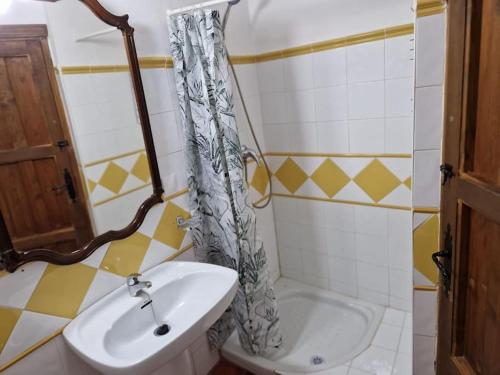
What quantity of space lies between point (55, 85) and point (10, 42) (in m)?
0.17

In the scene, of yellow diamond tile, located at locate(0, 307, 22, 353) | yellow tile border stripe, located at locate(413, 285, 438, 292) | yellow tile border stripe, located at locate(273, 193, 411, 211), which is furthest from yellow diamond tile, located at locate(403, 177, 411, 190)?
yellow diamond tile, located at locate(0, 307, 22, 353)

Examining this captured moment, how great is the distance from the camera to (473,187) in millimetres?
838

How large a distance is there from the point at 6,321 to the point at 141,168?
71 centimetres

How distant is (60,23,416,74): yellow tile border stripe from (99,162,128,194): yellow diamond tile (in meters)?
0.37

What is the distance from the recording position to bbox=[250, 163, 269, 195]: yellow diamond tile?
7.21ft

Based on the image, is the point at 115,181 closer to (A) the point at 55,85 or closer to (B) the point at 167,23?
(A) the point at 55,85

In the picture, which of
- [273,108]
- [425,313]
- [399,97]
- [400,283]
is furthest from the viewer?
[273,108]

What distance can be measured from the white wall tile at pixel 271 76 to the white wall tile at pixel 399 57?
2.00ft

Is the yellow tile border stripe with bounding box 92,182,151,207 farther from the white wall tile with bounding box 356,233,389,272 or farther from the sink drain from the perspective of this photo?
the white wall tile with bounding box 356,233,389,272

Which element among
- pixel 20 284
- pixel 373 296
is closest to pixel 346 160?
pixel 373 296

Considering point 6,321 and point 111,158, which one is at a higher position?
point 111,158

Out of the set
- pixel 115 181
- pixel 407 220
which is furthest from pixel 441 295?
pixel 115 181

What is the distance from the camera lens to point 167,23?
1.55 m

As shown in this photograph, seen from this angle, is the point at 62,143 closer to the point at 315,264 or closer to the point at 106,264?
the point at 106,264
